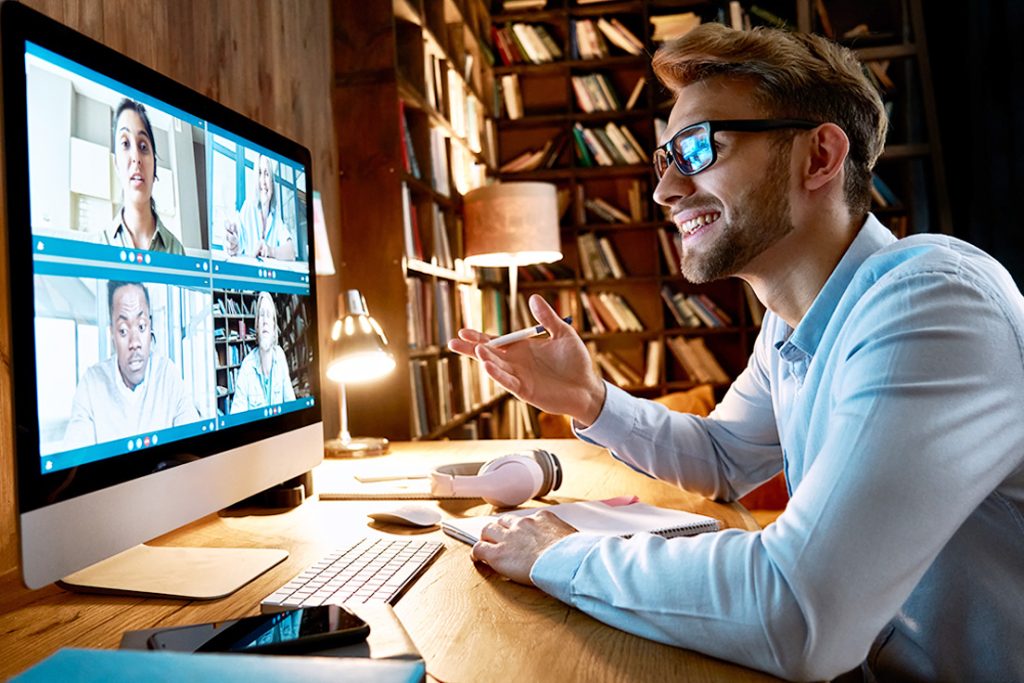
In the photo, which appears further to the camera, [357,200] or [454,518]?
[357,200]

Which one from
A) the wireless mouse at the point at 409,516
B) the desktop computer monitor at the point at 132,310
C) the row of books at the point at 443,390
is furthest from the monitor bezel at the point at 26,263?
the row of books at the point at 443,390

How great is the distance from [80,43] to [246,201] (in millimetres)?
310

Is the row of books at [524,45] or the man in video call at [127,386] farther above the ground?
the row of books at [524,45]

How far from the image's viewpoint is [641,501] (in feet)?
3.87

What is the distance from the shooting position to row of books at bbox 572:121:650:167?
4328 mm

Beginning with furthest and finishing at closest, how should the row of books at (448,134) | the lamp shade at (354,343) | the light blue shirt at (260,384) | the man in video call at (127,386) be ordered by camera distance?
the row of books at (448,134) < the lamp shade at (354,343) < the light blue shirt at (260,384) < the man in video call at (127,386)

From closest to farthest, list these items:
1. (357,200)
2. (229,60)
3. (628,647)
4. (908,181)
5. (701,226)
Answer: (628,647)
(701,226)
(229,60)
(357,200)
(908,181)

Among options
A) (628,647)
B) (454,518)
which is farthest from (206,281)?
(628,647)

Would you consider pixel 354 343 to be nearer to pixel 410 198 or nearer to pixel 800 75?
pixel 800 75

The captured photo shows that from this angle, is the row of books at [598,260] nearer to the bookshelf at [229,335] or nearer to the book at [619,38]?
the book at [619,38]

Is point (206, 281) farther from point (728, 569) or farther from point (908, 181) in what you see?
point (908, 181)

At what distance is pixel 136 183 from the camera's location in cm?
76

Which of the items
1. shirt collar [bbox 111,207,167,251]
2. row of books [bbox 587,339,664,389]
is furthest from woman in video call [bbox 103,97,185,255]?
row of books [bbox 587,339,664,389]

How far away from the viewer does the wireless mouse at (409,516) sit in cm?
104
